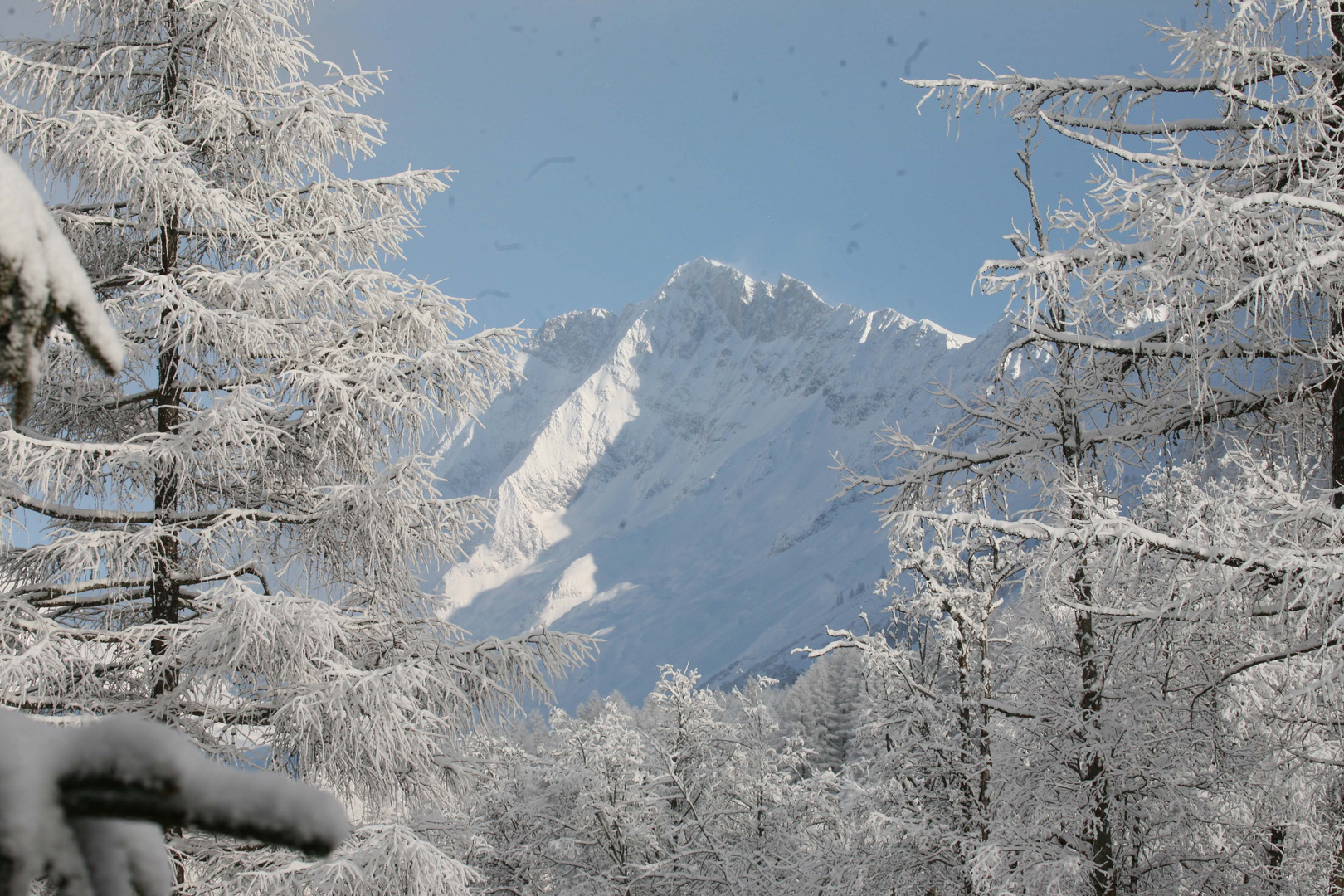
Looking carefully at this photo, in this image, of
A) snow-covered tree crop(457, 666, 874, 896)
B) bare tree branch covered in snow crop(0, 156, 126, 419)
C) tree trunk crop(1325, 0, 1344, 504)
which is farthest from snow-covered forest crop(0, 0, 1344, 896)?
snow-covered tree crop(457, 666, 874, 896)

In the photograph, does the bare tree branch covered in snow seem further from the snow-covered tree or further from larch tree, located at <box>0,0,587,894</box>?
the snow-covered tree

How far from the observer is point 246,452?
464 cm

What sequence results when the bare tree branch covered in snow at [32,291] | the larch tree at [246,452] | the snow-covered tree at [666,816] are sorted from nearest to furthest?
the bare tree branch covered in snow at [32,291]
the larch tree at [246,452]
the snow-covered tree at [666,816]

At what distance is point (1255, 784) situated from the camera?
668 cm

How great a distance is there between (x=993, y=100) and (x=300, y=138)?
465 cm

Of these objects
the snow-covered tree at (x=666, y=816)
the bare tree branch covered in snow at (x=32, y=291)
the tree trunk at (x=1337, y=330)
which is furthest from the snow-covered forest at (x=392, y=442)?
the snow-covered tree at (x=666, y=816)

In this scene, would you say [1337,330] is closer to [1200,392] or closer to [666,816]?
[1200,392]

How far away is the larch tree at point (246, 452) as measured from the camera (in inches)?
164

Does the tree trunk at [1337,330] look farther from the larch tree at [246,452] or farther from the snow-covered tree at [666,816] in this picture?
the snow-covered tree at [666,816]

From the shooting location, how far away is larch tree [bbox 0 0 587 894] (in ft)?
13.7

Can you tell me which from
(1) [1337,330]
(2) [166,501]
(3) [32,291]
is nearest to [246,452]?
(2) [166,501]

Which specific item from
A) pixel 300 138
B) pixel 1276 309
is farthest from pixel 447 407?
pixel 1276 309

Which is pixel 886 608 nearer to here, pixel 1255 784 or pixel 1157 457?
pixel 1255 784

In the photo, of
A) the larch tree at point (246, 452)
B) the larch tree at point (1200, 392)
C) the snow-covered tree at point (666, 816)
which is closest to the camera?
the larch tree at point (1200, 392)
